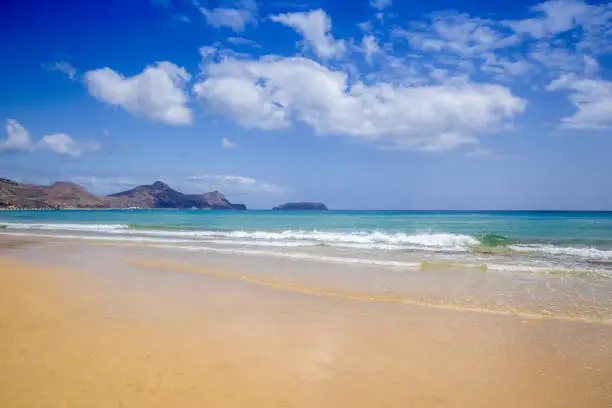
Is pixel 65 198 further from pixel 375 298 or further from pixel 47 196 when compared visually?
pixel 375 298

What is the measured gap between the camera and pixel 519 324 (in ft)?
19.2

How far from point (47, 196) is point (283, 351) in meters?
188

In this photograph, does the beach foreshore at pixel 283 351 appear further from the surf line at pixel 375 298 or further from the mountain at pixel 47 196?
the mountain at pixel 47 196

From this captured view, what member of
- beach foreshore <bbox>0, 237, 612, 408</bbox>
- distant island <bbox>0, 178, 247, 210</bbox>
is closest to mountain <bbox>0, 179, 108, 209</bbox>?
distant island <bbox>0, 178, 247, 210</bbox>

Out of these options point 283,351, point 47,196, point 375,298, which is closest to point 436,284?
point 375,298

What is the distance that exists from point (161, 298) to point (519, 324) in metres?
6.67

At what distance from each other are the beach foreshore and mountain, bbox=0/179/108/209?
540 feet

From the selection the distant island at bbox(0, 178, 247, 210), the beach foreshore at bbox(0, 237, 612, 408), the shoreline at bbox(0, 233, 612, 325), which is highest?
the distant island at bbox(0, 178, 247, 210)

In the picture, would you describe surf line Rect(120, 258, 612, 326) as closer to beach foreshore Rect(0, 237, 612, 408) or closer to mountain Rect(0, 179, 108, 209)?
beach foreshore Rect(0, 237, 612, 408)

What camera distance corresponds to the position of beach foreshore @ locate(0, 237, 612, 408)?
348cm

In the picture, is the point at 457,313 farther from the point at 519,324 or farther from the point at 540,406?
the point at 540,406

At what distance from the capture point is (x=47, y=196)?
506 ft

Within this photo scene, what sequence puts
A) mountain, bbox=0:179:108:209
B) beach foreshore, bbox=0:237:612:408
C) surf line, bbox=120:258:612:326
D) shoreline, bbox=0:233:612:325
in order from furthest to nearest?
1. mountain, bbox=0:179:108:209
2. shoreline, bbox=0:233:612:325
3. surf line, bbox=120:258:612:326
4. beach foreshore, bbox=0:237:612:408

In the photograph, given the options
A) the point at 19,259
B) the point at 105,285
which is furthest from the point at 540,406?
the point at 19,259
